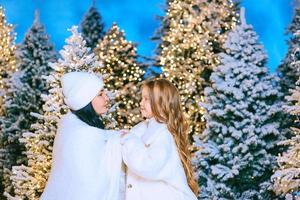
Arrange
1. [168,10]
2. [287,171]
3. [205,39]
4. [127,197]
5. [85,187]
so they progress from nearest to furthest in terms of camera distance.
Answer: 1. [85,187]
2. [127,197]
3. [287,171]
4. [205,39]
5. [168,10]

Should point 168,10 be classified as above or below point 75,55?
above

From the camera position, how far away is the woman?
6.01m

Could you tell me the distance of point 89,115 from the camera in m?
6.36

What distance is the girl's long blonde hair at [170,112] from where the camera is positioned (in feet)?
23.0

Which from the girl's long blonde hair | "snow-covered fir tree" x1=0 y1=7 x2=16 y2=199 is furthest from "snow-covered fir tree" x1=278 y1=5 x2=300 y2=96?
the girl's long blonde hair

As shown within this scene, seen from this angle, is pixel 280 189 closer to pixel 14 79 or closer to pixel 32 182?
pixel 32 182

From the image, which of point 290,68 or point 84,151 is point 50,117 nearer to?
point 84,151

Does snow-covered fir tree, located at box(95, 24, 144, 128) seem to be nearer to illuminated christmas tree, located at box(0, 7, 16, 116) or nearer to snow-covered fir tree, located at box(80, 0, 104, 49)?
illuminated christmas tree, located at box(0, 7, 16, 116)

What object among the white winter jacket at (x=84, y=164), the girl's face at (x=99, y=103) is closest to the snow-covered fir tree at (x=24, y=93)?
the girl's face at (x=99, y=103)

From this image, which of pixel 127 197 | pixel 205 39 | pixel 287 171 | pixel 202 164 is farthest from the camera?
pixel 205 39

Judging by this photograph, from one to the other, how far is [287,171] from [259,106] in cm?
417

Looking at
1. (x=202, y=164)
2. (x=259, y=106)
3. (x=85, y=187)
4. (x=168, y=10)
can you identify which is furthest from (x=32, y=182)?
(x=168, y=10)

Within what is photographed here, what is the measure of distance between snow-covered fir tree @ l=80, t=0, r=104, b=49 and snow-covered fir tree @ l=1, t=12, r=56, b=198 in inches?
363

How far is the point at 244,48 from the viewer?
18.4 m
